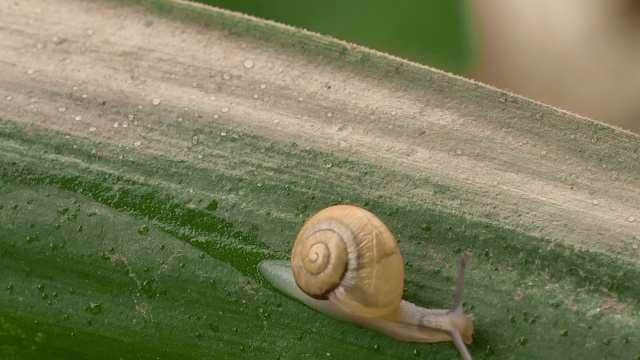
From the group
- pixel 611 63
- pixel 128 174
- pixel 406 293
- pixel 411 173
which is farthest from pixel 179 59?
pixel 611 63

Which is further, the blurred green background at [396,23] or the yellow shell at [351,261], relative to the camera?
the blurred green background at [396,23]

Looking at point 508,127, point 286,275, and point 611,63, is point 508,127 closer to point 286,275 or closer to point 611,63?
point 286,275

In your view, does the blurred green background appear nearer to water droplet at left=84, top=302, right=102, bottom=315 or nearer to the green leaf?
the green leaf

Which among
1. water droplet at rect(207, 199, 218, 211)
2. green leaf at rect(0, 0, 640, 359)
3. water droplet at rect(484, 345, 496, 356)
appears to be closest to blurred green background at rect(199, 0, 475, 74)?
green leaf at rect(0, 0, 640, 359)

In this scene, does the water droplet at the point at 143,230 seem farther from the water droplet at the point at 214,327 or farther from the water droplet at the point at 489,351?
the water droplet at the point at 489,351

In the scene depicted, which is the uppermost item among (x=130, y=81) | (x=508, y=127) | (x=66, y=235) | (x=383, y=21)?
(x=383, y=21)

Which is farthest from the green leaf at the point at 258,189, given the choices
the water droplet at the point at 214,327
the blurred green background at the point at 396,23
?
the blurred green background at the point at 396,23

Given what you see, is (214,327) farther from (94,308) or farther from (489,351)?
(489,351)
